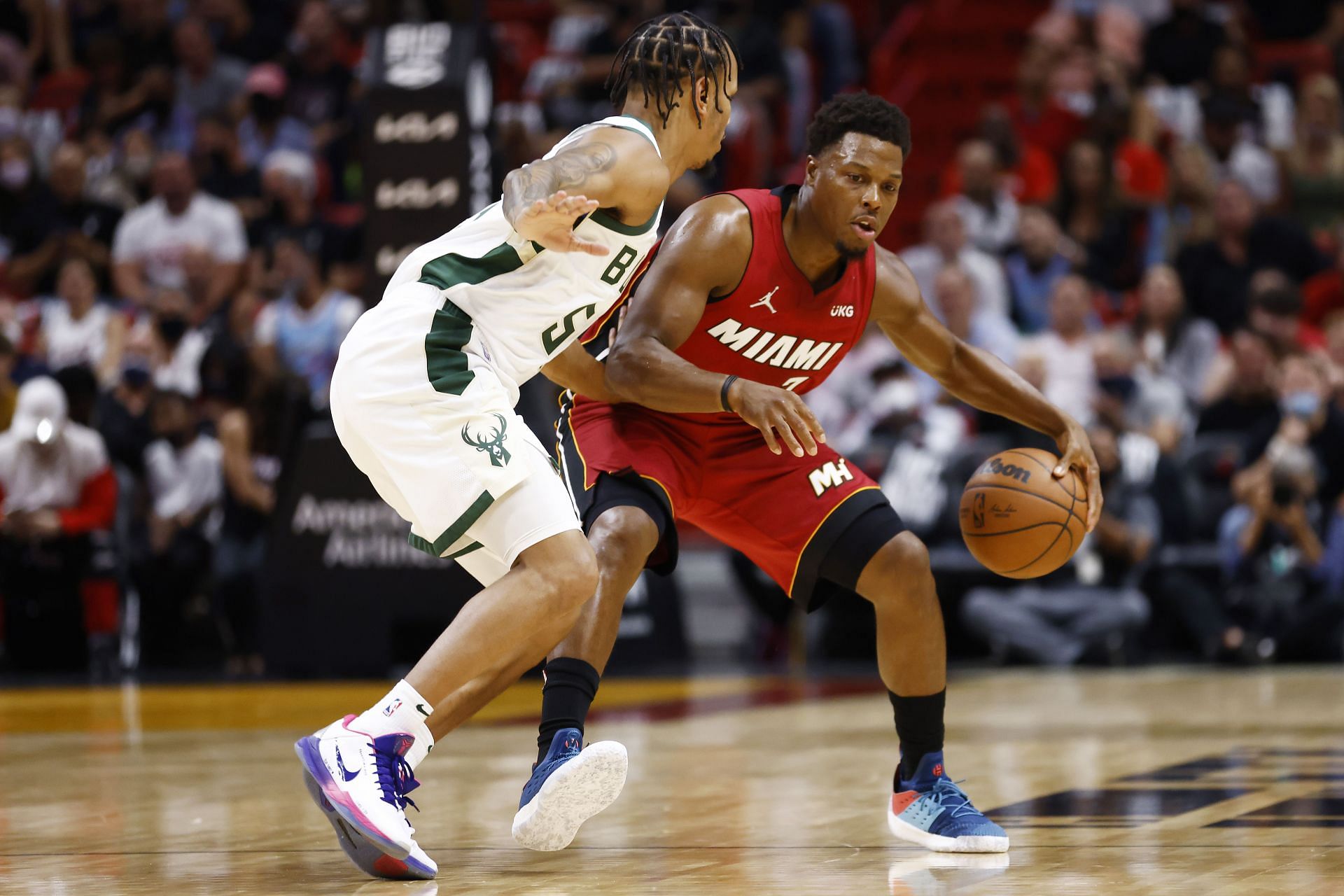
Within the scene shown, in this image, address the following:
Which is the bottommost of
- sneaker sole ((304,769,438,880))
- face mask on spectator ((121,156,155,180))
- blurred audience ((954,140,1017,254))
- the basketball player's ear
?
sneaker sole ((304,769,438,880))

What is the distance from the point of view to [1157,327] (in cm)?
1079

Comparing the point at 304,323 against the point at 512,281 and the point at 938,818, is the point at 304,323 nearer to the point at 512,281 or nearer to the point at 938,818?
the point at 512,281

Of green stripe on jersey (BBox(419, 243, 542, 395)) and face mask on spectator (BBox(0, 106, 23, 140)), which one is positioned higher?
face mask on spectator (BBox(0, 106, 23, 140))

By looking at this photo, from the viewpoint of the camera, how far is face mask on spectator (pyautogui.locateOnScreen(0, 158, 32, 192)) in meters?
13.6

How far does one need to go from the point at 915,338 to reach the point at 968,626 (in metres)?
5.56

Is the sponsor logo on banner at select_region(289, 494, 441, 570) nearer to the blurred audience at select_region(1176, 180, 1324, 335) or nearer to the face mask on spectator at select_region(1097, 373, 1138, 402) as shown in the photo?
the face mask on spectator at select_region(1097, 373, 1138, 402)

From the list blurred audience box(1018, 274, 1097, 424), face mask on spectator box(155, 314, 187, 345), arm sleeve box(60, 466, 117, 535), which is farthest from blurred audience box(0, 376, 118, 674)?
blurred audience box(1018, 274, 1097, 424)

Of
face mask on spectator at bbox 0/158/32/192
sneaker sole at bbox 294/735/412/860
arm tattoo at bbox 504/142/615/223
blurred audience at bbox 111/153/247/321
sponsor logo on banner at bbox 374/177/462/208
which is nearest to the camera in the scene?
sneaker sole at bbox 294/735/412/860

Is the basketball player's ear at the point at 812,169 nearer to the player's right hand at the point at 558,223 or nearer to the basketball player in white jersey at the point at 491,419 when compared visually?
the basketball player in white jersey at the point at 491,419

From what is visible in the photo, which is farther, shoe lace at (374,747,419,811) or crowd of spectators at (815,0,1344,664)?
crowd of spectators at (815,0,1344,664)

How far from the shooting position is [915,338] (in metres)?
4.53

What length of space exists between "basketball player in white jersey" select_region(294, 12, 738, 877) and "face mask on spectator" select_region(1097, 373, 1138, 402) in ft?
22.3

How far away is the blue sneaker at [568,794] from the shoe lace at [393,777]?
0.76 feet

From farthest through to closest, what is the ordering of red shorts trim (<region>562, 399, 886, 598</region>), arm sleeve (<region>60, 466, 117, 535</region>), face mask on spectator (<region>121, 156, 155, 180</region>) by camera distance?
face mask on spectator (<region>121, 156, 155, 180</region>), arm sleeve (<region>60, 466, 117, 535</region>), red shorts trim (<region>562, 399, 886, 598</region>)
